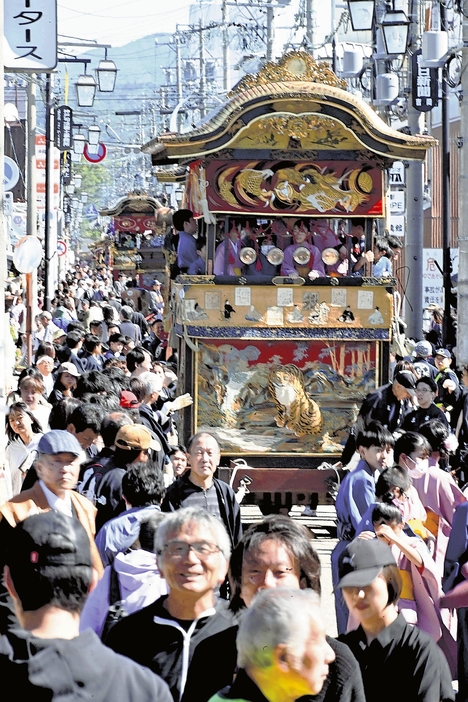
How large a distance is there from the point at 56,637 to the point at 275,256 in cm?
966

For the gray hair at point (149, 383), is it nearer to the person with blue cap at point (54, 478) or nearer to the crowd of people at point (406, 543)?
the crowd of people at point (406, 543)

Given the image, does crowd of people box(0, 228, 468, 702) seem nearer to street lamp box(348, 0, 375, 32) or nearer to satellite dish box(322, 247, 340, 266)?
satellite dish box(322, 247, 340, 266)

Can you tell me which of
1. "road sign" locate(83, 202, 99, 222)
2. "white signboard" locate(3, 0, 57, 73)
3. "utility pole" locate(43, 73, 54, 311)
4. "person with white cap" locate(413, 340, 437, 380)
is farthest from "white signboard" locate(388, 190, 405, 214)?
"road sign" locate(83, 202, 99, 222)

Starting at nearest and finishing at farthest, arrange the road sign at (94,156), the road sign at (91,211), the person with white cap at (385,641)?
1. the person with white cap at (385,641)
2. the road sign at (94,156)
3. the road sign at (91,211)

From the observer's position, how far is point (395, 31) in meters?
20.2

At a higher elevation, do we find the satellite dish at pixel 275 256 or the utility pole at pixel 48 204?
the utility pole at pixel 48 204

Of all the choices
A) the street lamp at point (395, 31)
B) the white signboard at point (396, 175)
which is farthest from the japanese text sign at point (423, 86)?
the white signboard at point (396, 175)

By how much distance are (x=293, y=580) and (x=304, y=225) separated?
844 centimetres

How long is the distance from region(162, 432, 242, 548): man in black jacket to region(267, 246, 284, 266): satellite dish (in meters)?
5.59

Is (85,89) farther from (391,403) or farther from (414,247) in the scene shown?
(391,403)

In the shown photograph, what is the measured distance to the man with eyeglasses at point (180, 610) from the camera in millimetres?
4691

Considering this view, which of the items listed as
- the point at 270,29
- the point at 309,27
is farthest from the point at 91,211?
the point at 309,27

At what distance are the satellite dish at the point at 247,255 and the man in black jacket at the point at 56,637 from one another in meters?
9.24

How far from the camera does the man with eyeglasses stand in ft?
15.4
